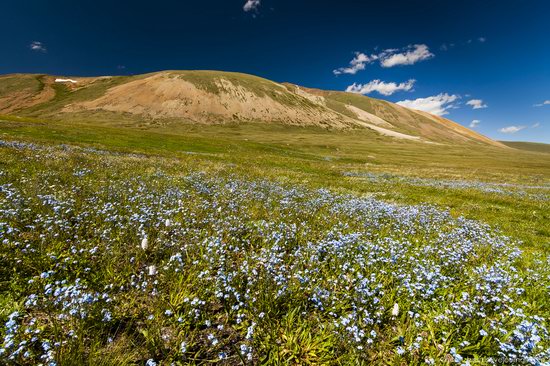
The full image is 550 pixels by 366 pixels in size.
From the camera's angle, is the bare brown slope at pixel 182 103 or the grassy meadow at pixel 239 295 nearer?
the grassy meadow at pixel 239 295

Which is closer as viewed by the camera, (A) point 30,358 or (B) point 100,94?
(A) point 30,358

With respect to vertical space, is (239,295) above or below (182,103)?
below

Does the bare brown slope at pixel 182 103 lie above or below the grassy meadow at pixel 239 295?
above

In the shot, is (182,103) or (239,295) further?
(182,103)

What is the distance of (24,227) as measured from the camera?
23.5ft

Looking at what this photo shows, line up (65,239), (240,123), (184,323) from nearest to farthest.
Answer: (184,323) → (65,239) → (240,123)

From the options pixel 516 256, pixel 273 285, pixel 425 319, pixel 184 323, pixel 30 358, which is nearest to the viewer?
pixel 30 358

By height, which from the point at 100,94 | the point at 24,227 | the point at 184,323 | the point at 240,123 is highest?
the point at 100,94

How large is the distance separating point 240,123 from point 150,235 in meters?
168

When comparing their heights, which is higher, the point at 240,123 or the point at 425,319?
the point at 240,123

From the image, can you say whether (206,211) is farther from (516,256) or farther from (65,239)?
(516,256)

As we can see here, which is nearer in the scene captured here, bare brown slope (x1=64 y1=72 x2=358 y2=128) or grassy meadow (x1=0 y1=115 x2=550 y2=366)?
grassy meadow (x1=0 y1=115 x2=550 y2=366)

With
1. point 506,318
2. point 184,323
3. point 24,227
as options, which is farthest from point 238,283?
point 24,227

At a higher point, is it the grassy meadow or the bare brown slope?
the bare brown slope
